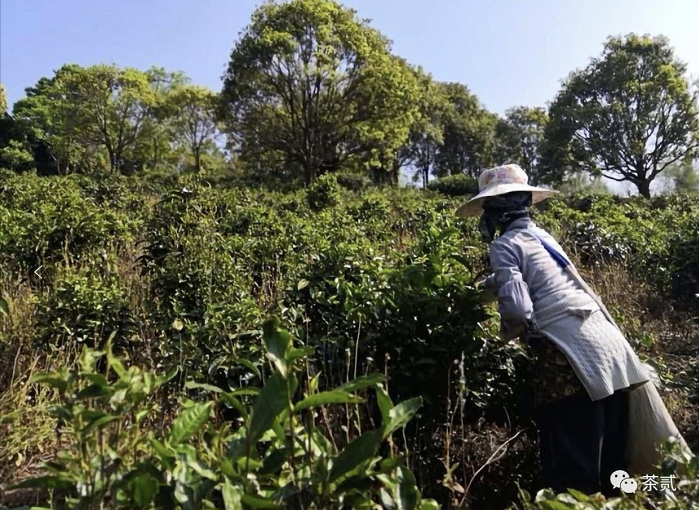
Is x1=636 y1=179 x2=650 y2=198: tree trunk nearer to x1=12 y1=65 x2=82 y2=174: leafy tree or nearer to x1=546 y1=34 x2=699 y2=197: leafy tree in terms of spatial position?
x1=546 y1=34 x2=699 y2=197: leafy tree

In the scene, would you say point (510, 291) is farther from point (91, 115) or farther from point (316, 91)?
point (91, 115)

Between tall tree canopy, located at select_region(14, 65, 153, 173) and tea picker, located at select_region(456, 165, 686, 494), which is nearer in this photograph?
tea picker, located at select_region(456, 165, 686, 494)

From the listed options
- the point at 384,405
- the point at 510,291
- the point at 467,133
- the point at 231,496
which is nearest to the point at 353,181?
the point at 467,133

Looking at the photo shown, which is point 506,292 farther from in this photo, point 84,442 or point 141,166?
point 141,166

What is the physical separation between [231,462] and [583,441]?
1.47 metres

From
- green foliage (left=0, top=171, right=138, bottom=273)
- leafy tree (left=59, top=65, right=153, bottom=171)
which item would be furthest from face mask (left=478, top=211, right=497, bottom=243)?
leafy tree (left=59, top=65, right=153, bottom=171)

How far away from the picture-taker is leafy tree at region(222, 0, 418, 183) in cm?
1977

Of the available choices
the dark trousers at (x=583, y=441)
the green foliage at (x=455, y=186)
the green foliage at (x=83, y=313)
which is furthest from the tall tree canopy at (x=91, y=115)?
the dark trousers at (x=583, y=441)

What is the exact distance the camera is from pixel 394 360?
255 cm

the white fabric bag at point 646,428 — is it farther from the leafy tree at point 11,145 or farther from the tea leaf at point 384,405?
the leafy tree at point 11,145

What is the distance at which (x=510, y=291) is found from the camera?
2.23 metres

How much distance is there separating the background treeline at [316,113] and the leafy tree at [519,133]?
0.66ft

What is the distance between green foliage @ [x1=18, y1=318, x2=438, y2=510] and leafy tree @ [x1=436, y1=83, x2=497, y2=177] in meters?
35.1

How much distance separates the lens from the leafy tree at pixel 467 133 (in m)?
35.8
